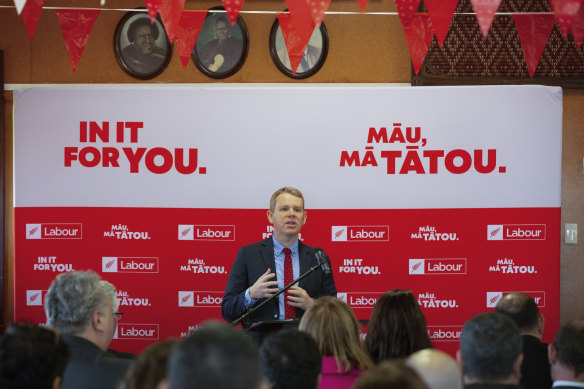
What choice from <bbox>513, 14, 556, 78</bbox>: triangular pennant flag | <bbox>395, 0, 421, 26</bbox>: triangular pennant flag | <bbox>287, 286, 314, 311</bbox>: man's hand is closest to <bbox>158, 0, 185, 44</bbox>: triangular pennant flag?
<bbox>395, 0, 421, 26</bbox>: triangular pennant flag

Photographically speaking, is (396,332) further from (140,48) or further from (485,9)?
(140,48)

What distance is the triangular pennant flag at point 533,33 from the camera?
15.5ft

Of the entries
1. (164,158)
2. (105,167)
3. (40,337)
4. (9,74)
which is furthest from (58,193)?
(40,337)

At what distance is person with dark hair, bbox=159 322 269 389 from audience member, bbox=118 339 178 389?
1.22 ft

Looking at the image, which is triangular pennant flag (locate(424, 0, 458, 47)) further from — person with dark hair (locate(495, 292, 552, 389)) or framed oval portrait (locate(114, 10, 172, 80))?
framed oval portrait (locate(114, 10, 172, 80))

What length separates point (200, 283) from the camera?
16.2ft

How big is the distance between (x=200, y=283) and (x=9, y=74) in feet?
7.34

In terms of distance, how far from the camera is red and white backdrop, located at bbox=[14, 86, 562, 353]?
4.82 metres

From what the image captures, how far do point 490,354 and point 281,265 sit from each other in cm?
200

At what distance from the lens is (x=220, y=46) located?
17.4 feet

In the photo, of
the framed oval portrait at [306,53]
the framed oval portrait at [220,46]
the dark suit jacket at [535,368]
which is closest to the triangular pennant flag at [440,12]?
the framed oval portrait at [306,53]

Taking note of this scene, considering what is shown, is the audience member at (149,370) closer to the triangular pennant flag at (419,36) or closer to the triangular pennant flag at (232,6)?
the triangular pennant flag at (232,6)

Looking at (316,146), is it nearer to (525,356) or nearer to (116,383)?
(525,356)

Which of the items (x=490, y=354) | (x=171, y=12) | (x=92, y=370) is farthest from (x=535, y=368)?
(x=171, y=12)
